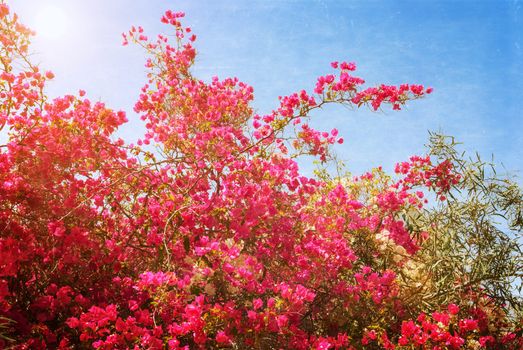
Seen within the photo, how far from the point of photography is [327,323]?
6340mm

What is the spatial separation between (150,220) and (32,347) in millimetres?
1987

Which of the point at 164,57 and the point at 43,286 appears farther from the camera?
the point at 164,57

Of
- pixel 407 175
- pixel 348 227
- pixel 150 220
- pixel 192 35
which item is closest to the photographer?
pixel 150 220

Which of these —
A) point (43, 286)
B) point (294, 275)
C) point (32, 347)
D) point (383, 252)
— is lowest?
point (32, 347)

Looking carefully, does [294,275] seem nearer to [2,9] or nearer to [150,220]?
[150,220]

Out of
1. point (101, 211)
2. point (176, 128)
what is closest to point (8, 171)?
point (101, 211)

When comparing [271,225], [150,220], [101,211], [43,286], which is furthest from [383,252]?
[43,286]

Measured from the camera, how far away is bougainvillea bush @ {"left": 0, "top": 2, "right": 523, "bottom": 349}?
5129 mm

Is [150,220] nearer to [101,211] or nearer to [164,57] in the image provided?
[101,211]

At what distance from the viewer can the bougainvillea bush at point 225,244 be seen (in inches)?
202

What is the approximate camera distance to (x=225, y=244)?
5.38 metres

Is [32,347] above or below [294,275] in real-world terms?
below

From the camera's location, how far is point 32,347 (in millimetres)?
4836

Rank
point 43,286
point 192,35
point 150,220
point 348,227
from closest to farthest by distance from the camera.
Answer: point 43,286, point 150,220, point 348,227, point 192,35
